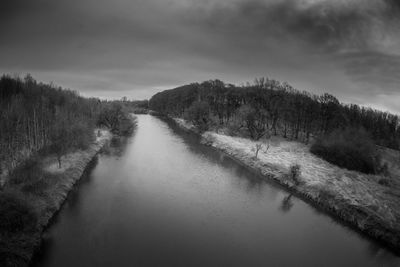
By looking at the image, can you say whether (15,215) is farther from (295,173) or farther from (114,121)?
(114,121)

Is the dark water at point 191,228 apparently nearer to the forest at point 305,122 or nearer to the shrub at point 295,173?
the shrub at point 295,173

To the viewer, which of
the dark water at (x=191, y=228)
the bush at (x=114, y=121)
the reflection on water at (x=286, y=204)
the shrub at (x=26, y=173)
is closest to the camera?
the dark water at (x=191, y=228)

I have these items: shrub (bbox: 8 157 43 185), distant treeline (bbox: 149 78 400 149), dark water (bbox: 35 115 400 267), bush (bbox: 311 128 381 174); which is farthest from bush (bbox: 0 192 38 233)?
distant treeline (bbox: 149 78 400 149)

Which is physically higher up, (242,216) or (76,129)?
(76,129)

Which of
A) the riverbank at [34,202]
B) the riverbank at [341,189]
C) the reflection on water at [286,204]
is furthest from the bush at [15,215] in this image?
the riverbank at [341,189]

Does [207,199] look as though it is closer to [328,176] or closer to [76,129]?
[328,176]

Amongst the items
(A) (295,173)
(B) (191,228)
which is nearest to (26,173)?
(B) (191,228)

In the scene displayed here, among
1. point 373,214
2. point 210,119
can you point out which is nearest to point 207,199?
point 373,214

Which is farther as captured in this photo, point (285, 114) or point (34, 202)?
point (285, 114)
